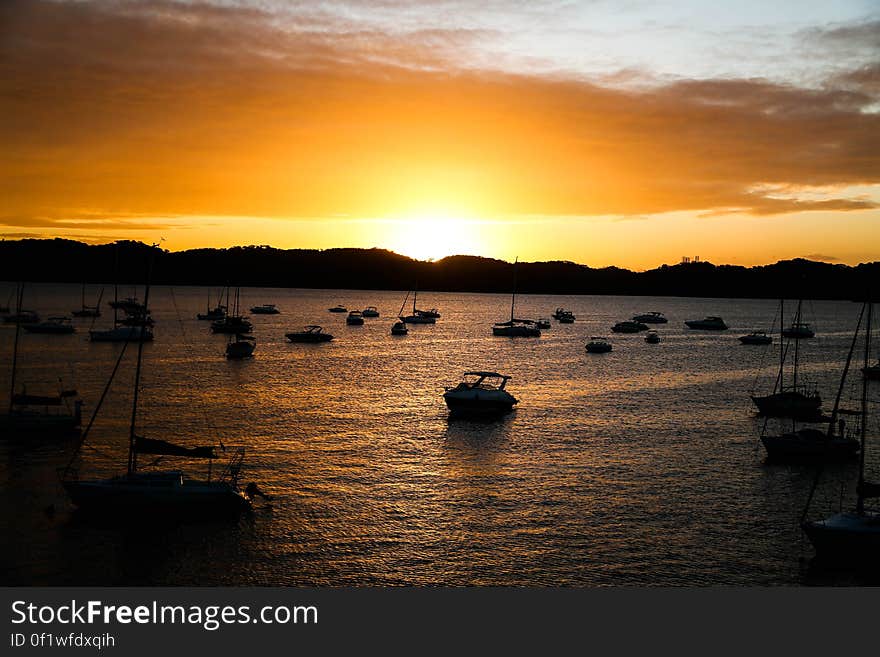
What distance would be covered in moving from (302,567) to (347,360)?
282ft

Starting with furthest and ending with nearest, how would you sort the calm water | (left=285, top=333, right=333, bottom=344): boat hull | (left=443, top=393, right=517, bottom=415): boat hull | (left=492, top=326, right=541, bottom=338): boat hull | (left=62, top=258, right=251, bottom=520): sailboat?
(left=492, top=326, right=541, bottom=338): boat hull < (left=285, top=333, right=333, bottom=344): boat hull < (left=443, top=393, right=517, bottom=415): boat hull < (left=62, top=258, right=251, bottom=520): sailboat < the calm water

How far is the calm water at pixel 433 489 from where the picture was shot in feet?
114

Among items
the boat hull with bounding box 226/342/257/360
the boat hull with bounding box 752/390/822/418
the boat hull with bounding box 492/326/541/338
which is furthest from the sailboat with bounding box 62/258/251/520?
the boat hull with bounding box 492/326/541/338

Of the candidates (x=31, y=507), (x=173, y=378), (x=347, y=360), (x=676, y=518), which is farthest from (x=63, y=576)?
(x=347, y=360)

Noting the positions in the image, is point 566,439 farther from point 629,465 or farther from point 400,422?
point 400,422

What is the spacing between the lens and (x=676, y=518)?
41.9 meters

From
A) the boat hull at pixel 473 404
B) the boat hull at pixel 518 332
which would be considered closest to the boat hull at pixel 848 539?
the boat hull at pixel 473 404

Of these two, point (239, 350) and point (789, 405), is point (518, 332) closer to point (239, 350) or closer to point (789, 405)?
point (239, 350)

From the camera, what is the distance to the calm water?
34656 mm

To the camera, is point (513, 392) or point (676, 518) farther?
point (513, 392)

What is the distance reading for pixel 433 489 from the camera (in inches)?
1854

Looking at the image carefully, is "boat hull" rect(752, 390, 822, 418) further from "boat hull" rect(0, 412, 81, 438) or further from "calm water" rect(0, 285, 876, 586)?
"boat hull" rect(0, 412, 81, 438)

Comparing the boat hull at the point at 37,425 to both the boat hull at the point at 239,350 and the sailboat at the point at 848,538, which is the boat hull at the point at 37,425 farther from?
the boat hull at the point at 239,350

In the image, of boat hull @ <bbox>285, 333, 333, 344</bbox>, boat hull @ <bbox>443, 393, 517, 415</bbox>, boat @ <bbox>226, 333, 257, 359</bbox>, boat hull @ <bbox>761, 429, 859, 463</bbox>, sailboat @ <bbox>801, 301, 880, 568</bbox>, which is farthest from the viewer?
boat hull @ <bbox>285, 333, 333, 344</bbox>
